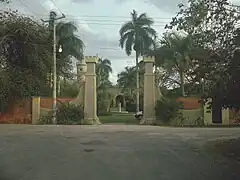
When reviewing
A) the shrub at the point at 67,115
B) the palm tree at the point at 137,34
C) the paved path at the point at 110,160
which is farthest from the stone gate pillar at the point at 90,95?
the palm tree at the point at 137,34

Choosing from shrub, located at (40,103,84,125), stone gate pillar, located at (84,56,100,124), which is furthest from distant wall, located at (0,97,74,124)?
stone gate pillar, located at (84,56,100,124)

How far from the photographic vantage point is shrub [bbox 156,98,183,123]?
28.8 metres

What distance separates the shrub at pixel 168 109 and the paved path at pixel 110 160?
10543 millimetres

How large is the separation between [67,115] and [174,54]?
11.8 metres

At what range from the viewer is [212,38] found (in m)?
15.4

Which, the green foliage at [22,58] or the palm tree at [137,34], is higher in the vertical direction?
the palm tree at [137,34]

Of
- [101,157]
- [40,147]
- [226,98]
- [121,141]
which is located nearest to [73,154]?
[101,157]

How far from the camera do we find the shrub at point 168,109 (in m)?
28.8

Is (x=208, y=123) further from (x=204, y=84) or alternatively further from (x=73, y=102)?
(x=204, y=84)

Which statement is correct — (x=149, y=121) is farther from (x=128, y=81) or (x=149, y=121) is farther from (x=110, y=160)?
(x=128, y=81)

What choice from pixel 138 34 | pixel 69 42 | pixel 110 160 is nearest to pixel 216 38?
pixel 110 160

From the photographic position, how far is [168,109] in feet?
94.6

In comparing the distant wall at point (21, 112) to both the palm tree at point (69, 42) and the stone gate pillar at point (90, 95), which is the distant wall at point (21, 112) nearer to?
the stone gate pillar at point (90, 95)

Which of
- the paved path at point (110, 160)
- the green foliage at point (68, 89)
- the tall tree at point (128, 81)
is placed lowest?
the paved path at point (110, 160)
